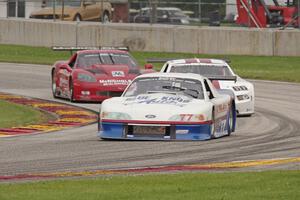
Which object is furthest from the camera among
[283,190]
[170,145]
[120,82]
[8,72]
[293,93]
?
[8,72]

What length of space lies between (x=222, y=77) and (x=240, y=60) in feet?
59.9

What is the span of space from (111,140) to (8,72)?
1906 centimetres

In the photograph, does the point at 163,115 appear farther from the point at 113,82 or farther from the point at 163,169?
the point at 113,82

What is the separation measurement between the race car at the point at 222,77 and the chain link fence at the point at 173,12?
19608 millimetres

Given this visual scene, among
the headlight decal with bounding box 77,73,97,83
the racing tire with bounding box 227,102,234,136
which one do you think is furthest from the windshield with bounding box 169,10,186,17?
the racing tire with bounding box 227,102,234,136

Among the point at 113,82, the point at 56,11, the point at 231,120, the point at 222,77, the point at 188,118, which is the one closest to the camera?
the point at 188,118

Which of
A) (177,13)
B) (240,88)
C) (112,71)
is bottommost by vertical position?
(240,88)

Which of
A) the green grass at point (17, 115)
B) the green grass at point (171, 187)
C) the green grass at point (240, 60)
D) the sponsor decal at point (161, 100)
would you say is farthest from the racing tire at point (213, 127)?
the green grass at point (240, 60)

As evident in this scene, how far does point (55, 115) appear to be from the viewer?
74.7ft

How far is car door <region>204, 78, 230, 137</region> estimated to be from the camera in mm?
17750

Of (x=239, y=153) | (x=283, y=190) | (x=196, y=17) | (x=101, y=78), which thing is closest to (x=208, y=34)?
(x=196, y=17)

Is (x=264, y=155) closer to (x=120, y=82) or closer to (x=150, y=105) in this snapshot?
(x=150, y=105)

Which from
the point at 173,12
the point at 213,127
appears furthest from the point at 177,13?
the point at 213,127

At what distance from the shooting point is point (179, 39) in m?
42.9
